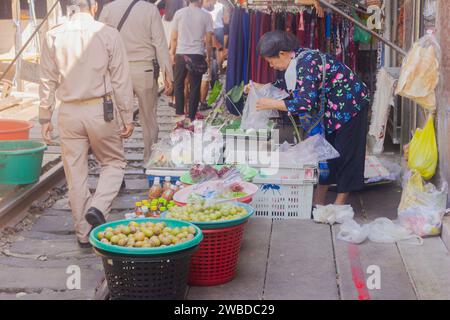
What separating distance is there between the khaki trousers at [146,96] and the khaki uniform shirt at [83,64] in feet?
7.28

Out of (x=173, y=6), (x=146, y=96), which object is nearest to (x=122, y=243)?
(x=146, y=96)

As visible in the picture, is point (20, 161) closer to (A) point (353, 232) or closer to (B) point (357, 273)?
(A) point (353, 232)

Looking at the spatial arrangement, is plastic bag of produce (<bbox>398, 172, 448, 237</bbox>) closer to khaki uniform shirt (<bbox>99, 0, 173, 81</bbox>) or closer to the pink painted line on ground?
the pink painted line on ground

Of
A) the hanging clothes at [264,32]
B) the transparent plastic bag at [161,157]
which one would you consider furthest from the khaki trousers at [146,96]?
the hanging clothes at [264,32]

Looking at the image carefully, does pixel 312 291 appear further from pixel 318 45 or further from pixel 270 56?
pixel 318 45

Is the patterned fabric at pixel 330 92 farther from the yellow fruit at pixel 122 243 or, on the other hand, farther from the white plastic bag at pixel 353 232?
the yellow fruit at pixel 122 243

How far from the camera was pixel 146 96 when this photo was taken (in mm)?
9000

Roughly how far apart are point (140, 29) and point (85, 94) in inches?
103

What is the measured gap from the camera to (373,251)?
21.0 ft

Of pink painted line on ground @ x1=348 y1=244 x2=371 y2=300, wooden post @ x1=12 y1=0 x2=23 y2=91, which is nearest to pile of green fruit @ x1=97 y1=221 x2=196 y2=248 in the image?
pink painted line on ground @ x1=348 y1=244 x2=371 y2=300

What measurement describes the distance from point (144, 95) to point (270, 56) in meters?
2.33

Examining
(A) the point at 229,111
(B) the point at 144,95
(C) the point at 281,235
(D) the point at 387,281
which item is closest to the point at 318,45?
(A) the point at 229,111

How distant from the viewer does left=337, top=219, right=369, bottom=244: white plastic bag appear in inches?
261

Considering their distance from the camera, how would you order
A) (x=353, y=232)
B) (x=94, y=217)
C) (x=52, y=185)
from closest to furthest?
(x=94, y=217) → (x=353, y=232) → (x=52, y=185)
